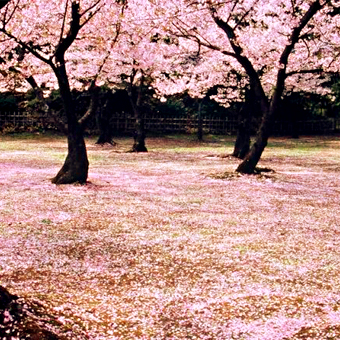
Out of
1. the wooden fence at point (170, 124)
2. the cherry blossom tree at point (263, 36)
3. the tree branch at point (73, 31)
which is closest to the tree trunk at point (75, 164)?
the tree branch at point (73, 31)

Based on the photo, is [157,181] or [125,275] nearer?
[125,275]

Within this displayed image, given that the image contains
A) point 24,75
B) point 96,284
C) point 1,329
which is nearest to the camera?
point 1,329

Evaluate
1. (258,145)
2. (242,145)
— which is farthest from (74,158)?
(242,145)

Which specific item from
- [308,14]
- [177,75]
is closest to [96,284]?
[308,14]

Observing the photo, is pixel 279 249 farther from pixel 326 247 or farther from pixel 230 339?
pixel 230 339

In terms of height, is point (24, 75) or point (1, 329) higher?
point (24, 75)

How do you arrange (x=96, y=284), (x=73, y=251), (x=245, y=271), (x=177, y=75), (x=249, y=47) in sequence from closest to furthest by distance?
(x=96, y=284) < (x=245, y=271) < (x=73, y=251) < (x=249, y=47) < (x=177, y=75)

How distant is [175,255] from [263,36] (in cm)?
1794

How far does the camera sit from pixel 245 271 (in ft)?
30.9

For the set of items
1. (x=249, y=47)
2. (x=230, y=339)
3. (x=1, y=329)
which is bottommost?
(x=230, y=339)

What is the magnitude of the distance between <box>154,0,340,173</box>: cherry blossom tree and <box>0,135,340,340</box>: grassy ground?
353cm

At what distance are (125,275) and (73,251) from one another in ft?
6.09

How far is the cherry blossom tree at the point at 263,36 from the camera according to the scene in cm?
2238

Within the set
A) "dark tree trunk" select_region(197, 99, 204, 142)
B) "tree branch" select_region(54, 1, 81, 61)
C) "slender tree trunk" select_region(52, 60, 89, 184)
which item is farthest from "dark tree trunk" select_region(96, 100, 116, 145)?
"tree branch" select_region(54, 1, 81, 61)
